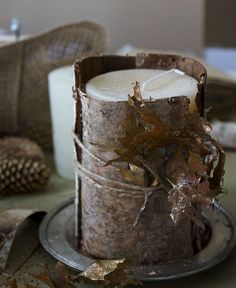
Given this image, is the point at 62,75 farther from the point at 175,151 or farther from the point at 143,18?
the point at 143,18

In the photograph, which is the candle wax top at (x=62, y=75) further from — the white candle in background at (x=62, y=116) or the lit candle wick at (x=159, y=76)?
the lit candle wick at (x=159, y=76)

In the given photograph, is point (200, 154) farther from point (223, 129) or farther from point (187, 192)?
point (223, 129)

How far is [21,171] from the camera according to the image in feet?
2.26

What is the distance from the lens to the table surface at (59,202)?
528 mm

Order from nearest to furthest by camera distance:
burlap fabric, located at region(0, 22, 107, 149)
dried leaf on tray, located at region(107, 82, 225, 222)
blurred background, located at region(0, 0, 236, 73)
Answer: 1. dried leaf on tray, located at region(107, 82, 225, 222)
2. burlap fabric, located at region(0, 22, 107, 149)
3. blurred background, located at region(0, 0, 236, 73)

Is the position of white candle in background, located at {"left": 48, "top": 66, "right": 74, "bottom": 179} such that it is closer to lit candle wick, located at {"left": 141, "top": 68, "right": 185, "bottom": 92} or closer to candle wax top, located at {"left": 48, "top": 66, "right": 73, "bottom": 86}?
candle wax top, located at {"left": 48, "top": 66, "right": 73, "bottom": 86}

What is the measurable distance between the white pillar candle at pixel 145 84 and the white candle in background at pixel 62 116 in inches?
5.1

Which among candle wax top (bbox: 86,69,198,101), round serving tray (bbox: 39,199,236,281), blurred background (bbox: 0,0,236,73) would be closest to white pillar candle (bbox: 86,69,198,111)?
candle wax top (bbox: 86,69,198,101)

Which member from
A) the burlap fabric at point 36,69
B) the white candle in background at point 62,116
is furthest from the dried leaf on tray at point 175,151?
the burlap fabric at point 36,69

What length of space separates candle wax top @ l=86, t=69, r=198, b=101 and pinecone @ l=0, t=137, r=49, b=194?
0.17m

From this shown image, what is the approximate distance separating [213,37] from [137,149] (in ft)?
4.41

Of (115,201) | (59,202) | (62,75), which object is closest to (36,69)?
(62,75)

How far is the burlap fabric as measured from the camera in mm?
788

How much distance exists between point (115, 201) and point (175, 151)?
7 centimetres
